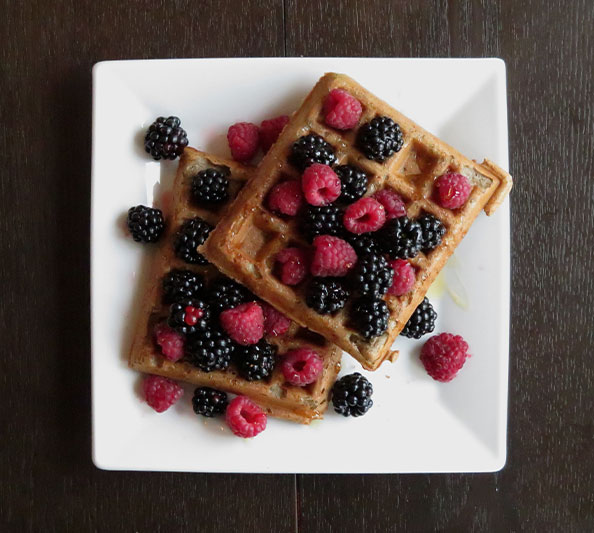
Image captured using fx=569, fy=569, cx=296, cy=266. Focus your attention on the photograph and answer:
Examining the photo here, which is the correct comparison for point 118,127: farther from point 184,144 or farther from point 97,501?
point 97,501

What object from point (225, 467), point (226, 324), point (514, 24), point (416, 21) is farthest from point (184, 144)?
point (514, 24)

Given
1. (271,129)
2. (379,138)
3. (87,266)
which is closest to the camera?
(379,138)

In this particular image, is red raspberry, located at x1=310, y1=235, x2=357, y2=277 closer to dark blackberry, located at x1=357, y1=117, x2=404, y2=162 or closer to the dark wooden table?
dark blackberry, located at x1=357, y1=117, x2=404, y2=162

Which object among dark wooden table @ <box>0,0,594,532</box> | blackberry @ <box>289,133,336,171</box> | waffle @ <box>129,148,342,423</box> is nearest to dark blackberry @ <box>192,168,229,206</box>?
waffle @ <box>129,148,342,423</box>

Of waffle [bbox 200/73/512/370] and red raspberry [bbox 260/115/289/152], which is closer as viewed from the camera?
waffle [bbox 200/73/512/370]

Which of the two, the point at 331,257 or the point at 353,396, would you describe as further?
the point at 353,396

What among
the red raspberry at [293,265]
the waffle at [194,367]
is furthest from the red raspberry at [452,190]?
the waffle at [194,367]

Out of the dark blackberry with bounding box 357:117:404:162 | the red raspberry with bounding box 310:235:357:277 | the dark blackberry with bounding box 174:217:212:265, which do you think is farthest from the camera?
the dark blackberry with bounding box 174:217:212:265

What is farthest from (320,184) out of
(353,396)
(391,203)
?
(353,396)

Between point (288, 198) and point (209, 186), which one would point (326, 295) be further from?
point (209, 186)
